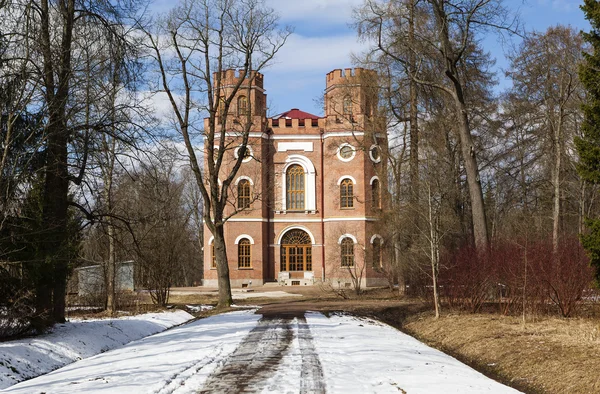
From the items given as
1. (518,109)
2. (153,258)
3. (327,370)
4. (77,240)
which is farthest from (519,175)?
(327,370)

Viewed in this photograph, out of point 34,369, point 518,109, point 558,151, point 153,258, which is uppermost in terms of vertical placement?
point 518,109

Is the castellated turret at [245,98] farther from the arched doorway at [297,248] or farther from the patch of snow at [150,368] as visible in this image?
the patch of snow at [150,368]

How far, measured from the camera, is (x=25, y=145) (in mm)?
12352

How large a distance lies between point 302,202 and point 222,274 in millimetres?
16833

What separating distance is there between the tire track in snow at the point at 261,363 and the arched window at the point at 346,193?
81.2 ft

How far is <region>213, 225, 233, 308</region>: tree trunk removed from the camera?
2395 centimetres

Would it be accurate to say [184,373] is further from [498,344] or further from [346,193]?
[346,193]

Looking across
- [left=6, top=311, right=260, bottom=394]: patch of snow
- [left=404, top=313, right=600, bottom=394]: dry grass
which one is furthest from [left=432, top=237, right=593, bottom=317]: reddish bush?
[left=6, top=311, right=260, bottom=394]: patch of snow

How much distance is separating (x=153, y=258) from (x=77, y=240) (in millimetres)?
7270

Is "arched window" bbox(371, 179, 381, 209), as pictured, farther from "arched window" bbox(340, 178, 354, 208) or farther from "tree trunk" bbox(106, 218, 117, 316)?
"tree trunk" bbox(106, 218, 117, 316)

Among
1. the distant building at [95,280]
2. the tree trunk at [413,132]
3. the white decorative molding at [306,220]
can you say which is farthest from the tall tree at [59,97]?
the white decorative molding at [306,220]

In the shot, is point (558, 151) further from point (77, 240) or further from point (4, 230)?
point (4, 230)

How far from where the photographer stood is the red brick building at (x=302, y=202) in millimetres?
38969

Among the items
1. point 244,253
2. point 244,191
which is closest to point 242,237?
point 244,253
